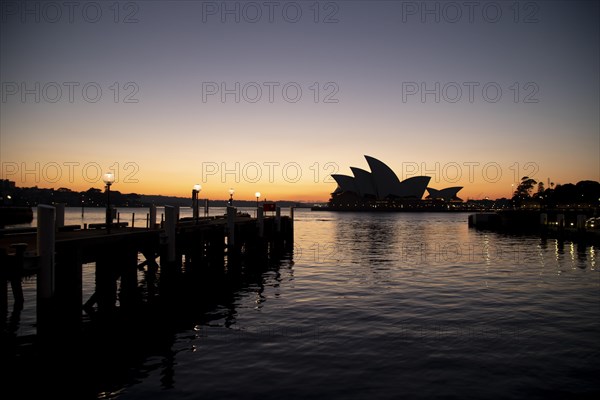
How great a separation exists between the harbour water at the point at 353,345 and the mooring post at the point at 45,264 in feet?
2.53

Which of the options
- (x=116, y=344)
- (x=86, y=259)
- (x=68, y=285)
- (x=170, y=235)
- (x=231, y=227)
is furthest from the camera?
(x=231, y=227)

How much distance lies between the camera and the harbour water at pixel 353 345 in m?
8.75

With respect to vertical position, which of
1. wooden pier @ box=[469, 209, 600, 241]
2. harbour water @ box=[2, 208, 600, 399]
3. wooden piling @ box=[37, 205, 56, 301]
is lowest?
harbour water @ box=[2, 208, 600, 399]

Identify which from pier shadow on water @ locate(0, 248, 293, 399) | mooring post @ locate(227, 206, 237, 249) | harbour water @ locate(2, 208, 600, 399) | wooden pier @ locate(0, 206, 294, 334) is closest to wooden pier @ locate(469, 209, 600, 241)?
harbour water @ locate(2, 208, 600, 399)

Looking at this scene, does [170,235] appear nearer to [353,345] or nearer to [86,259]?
[86,259]

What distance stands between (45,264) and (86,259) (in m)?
4.05

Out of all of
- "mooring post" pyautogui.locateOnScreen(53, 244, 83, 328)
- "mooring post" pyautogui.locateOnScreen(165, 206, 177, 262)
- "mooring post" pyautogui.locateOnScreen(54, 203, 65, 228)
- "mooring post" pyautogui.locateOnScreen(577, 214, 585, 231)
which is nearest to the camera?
"mooring post" pyautogui.locateOnScreen(53, 244, 83, 328)

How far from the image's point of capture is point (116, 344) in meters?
11.3

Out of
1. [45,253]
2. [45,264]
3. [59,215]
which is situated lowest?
[45,264]

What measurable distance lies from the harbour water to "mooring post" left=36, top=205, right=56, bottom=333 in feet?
2.53

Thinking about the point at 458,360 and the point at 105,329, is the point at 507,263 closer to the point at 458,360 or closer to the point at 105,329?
the point at 458,360

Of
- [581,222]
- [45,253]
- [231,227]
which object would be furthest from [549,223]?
[45,253]

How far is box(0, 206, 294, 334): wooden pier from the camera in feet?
32.5

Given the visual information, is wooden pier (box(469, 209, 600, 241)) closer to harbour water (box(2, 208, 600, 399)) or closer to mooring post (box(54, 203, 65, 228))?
harbour water (box(2, 208, 600, 399))
